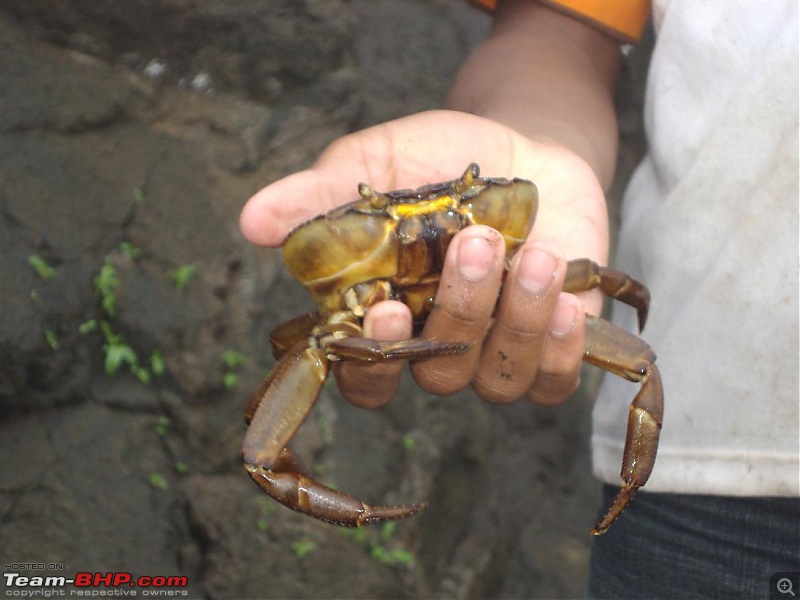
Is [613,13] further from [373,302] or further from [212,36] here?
[212,36]

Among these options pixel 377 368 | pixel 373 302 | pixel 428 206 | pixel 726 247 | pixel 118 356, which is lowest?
pixel 118 356

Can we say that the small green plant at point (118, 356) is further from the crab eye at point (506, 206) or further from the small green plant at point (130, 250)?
the crab eye at point (506, 206)

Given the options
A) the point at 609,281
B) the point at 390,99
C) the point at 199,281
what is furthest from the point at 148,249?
the point at 609,281

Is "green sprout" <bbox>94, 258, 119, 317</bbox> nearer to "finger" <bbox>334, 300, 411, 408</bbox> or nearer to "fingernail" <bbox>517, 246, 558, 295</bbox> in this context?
"finger" <bbox>334, 300, 411, 408</bbox>

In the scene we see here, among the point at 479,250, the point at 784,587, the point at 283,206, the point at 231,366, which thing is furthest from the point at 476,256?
the point at 231,366

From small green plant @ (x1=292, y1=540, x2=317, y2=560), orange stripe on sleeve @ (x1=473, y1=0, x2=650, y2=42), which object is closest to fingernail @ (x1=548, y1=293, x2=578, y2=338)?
orange stripe on sleeve @ (x1=473, y1=0, x2=650, y2=42)

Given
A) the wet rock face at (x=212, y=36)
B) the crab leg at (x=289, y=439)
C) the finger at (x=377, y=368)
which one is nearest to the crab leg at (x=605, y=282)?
the finger at (x=377, y=368)
